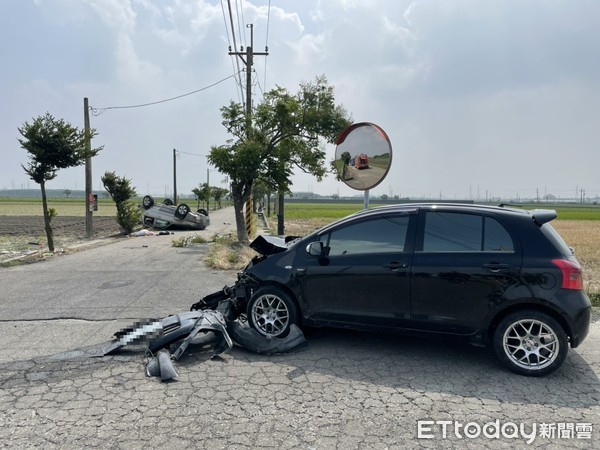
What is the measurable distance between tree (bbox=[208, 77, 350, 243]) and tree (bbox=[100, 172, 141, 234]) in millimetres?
6443

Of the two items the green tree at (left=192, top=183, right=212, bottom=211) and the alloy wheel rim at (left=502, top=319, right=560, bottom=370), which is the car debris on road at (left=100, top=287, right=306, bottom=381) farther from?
the green tree at (left=192, top=183, right=212, bottom=211)

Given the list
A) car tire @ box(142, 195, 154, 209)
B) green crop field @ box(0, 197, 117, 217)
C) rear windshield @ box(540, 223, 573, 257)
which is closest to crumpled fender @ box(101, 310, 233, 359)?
rear windshield @ box(540, 223, 573, 257)

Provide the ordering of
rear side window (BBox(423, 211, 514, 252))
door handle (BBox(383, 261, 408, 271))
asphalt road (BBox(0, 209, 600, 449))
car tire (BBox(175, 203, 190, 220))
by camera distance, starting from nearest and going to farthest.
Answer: asphalt road (BBox(0, 209, 600, 449))
rear side window (BBox(423, 211, 514, 252))
door handle (BBox(383, 261, 408, 271))
car tire (BBox(175, 203, 190, 220))

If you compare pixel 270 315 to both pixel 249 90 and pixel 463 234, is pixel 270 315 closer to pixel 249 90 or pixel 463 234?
pixel 463 234

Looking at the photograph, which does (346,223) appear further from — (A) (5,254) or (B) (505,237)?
(A) (5,254)

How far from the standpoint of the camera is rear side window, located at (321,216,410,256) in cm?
458

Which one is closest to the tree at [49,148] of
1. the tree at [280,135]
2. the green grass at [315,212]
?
the tree at [280,135]

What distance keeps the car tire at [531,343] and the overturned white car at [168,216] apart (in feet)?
65.7

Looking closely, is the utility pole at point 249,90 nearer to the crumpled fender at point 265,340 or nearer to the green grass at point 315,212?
the crumpled fender at point 265,340

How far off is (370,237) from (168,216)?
19.4 m

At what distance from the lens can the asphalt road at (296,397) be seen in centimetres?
303

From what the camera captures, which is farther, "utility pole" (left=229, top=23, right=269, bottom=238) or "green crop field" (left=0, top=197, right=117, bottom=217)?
"green crop field" (left=0, top=197, right=117, bottom=217)

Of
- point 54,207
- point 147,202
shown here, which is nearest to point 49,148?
point 147,202

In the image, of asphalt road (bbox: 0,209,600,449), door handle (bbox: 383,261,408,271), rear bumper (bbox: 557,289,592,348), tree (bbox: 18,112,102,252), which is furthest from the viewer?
tree (bbox: 18,112,102,252)
